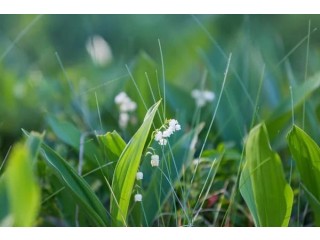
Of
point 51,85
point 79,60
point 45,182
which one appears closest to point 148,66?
point 51,85

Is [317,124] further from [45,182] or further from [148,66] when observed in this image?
[45,182]

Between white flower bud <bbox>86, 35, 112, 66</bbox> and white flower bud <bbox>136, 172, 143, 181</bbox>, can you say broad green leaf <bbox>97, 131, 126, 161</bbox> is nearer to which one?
white flower bud <bbox>136, 172, 143, 181</bbox>

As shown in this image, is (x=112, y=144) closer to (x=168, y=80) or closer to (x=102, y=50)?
(x=168, y=80)

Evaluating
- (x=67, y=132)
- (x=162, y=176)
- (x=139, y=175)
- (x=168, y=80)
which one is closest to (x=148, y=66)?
(x=168, y=80)

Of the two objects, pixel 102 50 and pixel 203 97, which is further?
pixel 102 50

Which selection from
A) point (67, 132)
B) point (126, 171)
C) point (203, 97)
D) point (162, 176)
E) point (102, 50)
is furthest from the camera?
point (102, 50)

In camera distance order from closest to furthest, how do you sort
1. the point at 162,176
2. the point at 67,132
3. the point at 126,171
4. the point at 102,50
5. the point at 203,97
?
the point at 126,171 < the point at 162,176 < the point at 67,132 < the point at 203,97 < the point at 102,50
